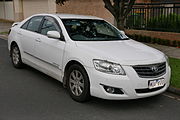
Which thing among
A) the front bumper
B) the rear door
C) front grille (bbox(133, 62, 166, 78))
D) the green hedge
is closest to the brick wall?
the green hedge

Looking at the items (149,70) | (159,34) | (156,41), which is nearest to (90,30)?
(149,70)

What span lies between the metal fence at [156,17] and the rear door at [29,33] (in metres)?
6.57

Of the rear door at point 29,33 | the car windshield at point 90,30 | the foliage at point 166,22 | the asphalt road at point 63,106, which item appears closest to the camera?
the asphalt road at point 63,106

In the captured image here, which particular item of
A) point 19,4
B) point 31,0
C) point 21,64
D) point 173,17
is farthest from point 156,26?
point 19,4

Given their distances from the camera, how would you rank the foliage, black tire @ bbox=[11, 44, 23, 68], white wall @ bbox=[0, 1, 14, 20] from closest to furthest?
1. black tire @ bbox=[11, 44, 23, 68]
2. the foliage
3. white wall @ bbox=[0, 1, 14, 20]

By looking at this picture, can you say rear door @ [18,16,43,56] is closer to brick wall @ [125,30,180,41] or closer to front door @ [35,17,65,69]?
front door @ [35,17,65,69]

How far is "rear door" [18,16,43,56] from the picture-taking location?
587cm

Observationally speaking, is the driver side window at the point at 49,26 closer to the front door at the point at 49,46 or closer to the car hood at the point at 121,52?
the front door at the point at 49,46

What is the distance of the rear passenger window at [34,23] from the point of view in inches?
234

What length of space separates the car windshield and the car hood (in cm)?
30

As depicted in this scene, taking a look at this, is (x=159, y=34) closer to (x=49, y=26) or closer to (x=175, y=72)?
(x=175, y=72)

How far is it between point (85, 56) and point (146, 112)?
137cm

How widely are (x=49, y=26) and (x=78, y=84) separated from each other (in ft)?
5.51

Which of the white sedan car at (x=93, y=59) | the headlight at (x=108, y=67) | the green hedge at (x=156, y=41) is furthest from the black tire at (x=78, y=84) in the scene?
the green hedge at (x=156, y=41)
